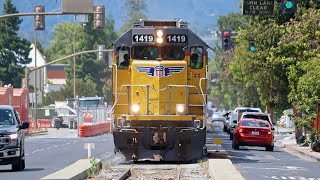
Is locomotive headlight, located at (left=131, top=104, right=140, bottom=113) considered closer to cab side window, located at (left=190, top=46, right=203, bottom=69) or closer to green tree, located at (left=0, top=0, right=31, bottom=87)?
cab side window, located at (left=190, top=46, right=203, bottom=69)

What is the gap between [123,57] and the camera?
32.9 meters

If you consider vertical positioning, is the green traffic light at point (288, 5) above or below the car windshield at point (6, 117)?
above

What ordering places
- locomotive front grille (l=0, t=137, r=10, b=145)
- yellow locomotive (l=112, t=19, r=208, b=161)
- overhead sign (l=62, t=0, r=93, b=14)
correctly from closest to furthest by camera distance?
locomotive front grille (l=0, t=137, r=10, b=145)
yellow locomotive (l=112, t=19, r=208, b=161)
overhead sign (l=62, t=0, r=93, b=14)

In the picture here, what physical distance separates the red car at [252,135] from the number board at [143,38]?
17.0m

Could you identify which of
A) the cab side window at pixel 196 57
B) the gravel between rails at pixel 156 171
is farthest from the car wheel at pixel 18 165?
the cab side window at pixel 196 57

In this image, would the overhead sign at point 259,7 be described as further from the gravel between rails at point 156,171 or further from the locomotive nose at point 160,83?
the gravel between rails at point 156,171

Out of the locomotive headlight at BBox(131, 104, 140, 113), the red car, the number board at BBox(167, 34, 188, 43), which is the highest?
the number board at BBox(167, 34, 188, 43)

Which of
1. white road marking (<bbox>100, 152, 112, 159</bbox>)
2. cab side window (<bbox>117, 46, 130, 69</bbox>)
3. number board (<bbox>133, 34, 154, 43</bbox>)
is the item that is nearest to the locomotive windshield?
cab side window (<bbox>117, 46, 130, 69</bbox>)

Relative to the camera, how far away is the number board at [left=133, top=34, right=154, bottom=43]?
32594 millimetres

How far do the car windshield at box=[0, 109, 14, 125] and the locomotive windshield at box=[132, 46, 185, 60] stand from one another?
188 inches

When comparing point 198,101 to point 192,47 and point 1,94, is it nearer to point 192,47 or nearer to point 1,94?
point 192,47

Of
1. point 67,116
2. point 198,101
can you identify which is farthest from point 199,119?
point 67,116

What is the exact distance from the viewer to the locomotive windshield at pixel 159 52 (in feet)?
Result: 108

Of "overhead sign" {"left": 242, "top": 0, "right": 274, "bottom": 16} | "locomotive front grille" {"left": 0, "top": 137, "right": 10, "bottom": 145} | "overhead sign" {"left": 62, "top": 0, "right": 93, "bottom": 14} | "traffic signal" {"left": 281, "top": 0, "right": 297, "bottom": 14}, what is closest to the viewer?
"locomotive front grille" {"left": 0, "top": 137, "right": 10, "bottom": 145}
